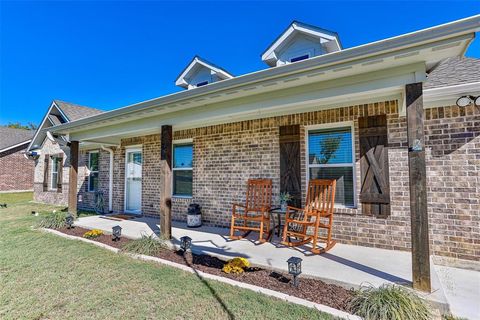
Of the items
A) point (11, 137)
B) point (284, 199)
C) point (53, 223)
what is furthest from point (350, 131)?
point (11, 137)

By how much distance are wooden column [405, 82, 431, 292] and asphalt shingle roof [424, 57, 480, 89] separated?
1421 mm

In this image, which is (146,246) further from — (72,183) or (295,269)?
(72,183)

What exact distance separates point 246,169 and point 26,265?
426cm

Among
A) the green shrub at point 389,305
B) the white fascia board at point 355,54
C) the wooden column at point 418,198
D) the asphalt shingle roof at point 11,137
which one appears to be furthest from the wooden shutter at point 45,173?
the wooden column at point 418,198

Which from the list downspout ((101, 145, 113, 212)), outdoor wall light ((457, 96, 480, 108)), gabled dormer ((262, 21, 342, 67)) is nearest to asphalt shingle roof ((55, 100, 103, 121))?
downspout ((101, 145, 113, 212))

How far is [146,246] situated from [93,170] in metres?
7.01

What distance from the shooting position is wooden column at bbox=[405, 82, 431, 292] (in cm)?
260

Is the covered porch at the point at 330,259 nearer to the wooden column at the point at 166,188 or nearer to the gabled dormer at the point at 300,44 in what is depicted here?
the wooden column at the point at 166,188

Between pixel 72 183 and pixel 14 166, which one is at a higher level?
pixel 14 166

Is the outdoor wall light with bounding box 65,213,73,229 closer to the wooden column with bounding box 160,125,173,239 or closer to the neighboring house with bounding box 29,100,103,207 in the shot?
the wooden column with bounding box 160,125,173,239

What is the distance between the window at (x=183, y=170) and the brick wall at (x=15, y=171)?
17.0 m

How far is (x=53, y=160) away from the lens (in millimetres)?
11992

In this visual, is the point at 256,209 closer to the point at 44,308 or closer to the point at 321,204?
the point at 321,204

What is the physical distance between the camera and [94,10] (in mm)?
8430
